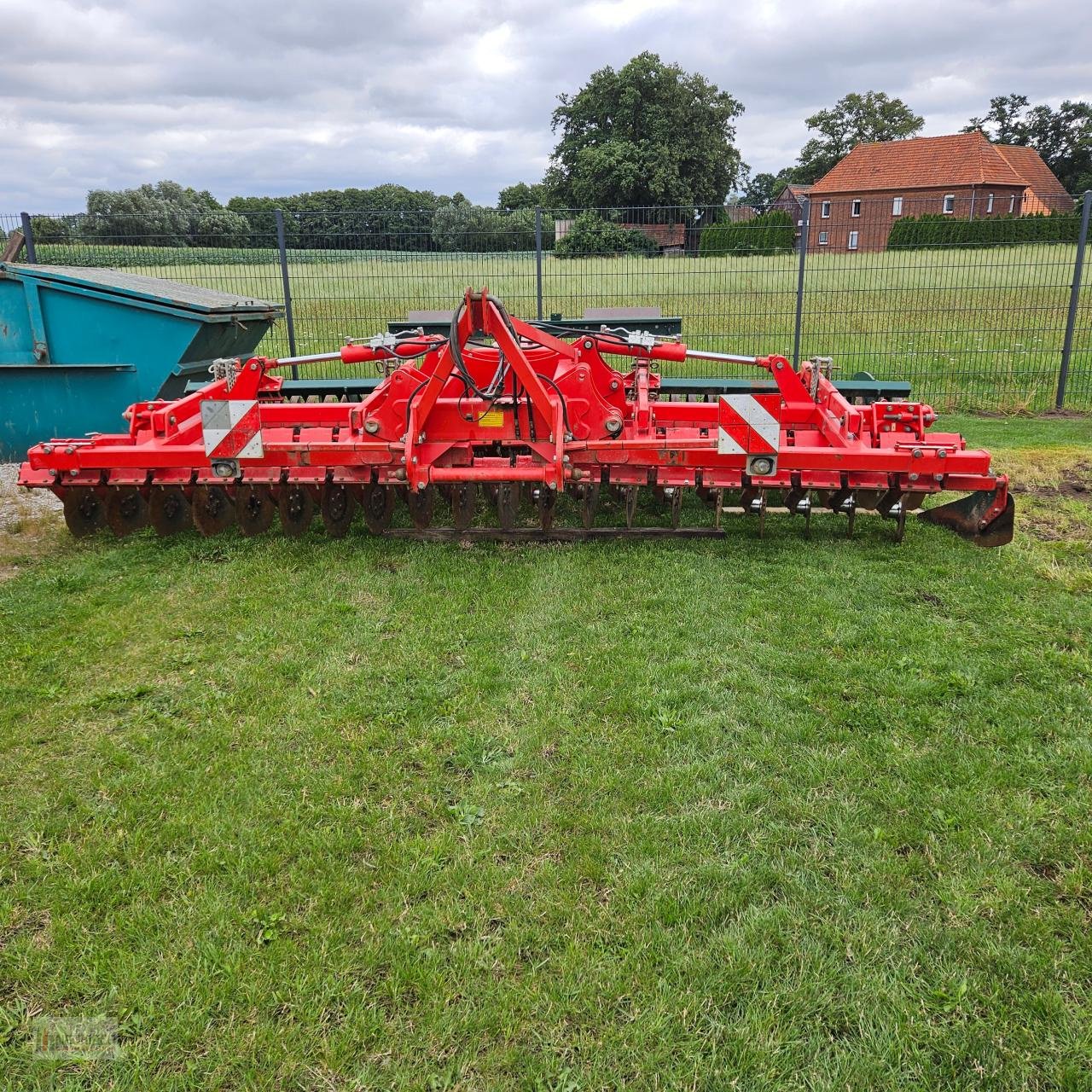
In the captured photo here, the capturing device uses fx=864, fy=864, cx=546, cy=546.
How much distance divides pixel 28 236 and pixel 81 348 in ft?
9.49

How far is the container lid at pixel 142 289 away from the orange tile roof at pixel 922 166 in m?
36.4

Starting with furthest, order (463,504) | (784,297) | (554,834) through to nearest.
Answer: (784,297), (463,504), (554,834)

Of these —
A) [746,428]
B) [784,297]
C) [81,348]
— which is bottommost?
[746,428]

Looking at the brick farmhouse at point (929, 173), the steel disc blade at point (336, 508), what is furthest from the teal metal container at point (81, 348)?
the brick farmhouse at point (929, 173)

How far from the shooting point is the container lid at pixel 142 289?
7688 millimetres

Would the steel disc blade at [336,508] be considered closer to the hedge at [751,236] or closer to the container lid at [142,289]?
the container lid at [142,289]

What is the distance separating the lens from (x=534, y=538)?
5.79 metres

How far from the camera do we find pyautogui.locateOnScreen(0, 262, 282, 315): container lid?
25.2 feet

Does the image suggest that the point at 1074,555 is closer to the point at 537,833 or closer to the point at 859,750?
the point at 859,750

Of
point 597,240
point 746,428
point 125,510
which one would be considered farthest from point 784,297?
point 125,510

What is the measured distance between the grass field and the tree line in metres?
0.25

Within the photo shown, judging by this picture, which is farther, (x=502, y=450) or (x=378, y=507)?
(x=502, y=450)

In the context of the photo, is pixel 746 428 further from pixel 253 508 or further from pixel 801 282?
pixel 801 282

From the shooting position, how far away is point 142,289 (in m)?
7.98
